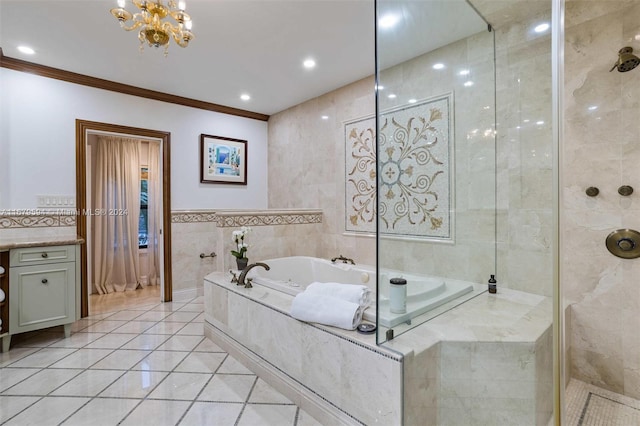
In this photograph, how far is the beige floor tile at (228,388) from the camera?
5.99 ft

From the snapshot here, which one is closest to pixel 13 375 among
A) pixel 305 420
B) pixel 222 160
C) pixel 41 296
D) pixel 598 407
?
pixel 41 296

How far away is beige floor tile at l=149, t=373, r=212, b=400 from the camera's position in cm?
185

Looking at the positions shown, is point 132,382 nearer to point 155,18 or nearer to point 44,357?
point 44,357

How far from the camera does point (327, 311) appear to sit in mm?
1635

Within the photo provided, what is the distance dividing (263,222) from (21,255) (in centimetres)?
195

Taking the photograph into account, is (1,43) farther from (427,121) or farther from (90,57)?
(427,121)

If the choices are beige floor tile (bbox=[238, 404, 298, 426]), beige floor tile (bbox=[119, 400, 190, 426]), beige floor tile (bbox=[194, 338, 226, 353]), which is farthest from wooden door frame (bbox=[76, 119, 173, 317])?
beige floor tile (bbox=[238, 404, 298, 426])

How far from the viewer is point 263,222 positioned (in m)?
3.23

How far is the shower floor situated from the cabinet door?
12.0 feet

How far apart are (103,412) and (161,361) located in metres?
0.58

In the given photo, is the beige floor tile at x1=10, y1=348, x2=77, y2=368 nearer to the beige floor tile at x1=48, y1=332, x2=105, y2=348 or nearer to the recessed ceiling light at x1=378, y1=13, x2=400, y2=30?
the beige floor tile at x1=48, y1=332, x2=105, y2=348

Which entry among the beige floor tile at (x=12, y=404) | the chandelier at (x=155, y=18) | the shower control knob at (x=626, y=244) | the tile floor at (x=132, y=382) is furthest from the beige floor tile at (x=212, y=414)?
the shower control knob at (x=626, y=244)

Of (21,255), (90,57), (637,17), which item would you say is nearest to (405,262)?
(637,17)

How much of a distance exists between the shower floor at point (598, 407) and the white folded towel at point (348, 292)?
125 centimetres
